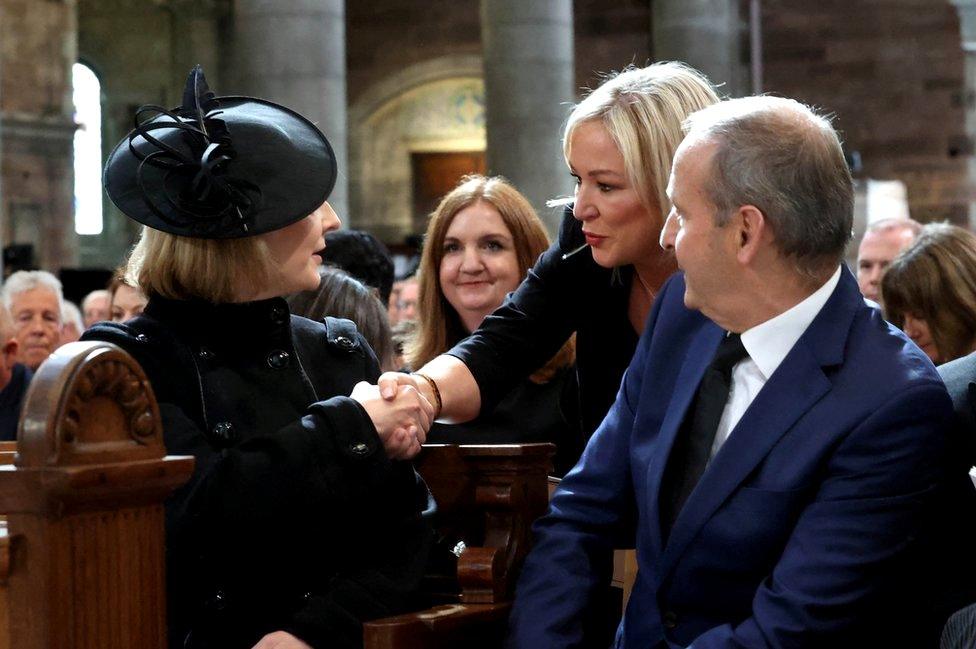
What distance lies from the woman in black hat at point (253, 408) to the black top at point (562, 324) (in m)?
0.59

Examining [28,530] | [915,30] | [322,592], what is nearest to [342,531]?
[322,592]

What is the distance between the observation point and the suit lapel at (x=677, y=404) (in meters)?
2.62

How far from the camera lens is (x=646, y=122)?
3.28 m

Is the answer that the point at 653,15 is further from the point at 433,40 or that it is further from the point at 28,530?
the point at 28,530

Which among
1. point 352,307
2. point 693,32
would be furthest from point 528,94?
point 352,307

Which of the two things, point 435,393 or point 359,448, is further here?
point 435,393

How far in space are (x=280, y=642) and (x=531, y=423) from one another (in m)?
1.72

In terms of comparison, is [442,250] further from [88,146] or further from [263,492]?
[88,146]

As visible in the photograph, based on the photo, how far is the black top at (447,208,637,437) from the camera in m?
3.52

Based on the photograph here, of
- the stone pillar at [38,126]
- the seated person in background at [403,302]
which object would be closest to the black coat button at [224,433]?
the seated person in background at [403,302]

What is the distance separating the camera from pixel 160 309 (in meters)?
2.77

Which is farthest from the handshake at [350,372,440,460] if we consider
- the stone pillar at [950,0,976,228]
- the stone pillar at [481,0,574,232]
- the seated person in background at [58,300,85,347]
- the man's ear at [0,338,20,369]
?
→ the stone pillar at [950,0,976,228]

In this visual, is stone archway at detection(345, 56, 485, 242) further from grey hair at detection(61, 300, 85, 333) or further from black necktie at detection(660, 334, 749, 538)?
black necktie at detection(660, 334, 749, 538)

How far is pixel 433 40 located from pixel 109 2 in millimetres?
4539
